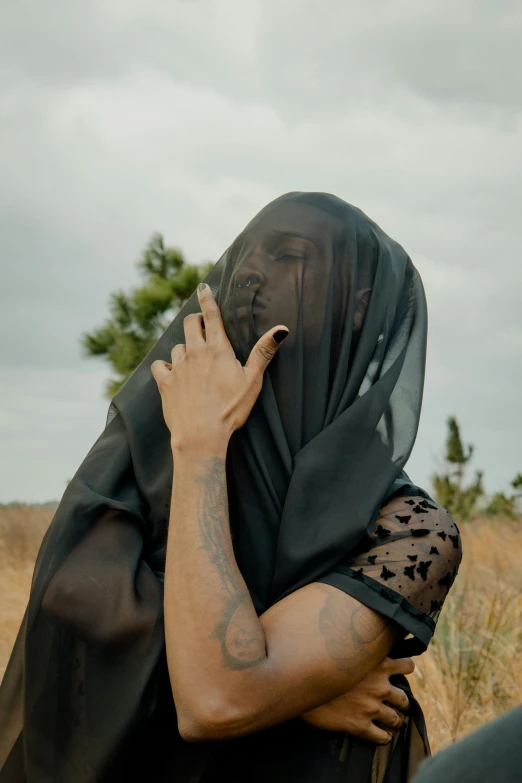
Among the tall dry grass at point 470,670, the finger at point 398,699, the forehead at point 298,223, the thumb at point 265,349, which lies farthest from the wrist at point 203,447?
the tall dry grass at point 470,670

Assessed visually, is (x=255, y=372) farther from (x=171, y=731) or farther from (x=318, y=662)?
(x=171, y=731)

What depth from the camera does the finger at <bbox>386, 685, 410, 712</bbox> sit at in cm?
202

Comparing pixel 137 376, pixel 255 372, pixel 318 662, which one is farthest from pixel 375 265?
pixel 318 662

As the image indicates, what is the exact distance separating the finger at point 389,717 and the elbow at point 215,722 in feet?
1.10

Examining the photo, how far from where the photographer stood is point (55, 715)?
80.7 inches

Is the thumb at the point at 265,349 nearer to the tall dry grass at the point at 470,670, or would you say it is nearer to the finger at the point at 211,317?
the finger at the point at 211,317

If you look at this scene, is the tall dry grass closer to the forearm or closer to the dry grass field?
the dry grass field

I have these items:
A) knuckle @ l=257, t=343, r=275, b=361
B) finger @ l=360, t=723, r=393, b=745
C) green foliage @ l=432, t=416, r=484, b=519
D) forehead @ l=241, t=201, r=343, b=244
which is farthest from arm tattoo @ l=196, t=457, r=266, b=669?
green foliage @ l=432, t=416, r=484, b=519

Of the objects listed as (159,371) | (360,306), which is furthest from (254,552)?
(360,306)

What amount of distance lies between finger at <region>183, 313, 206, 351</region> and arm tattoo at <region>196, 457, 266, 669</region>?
314 mm

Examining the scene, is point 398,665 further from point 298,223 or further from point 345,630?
point 298,223

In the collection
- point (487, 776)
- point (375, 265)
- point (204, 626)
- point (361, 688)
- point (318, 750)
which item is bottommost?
point (318, 750)

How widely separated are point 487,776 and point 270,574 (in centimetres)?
136

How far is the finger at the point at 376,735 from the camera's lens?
198 centimetres
